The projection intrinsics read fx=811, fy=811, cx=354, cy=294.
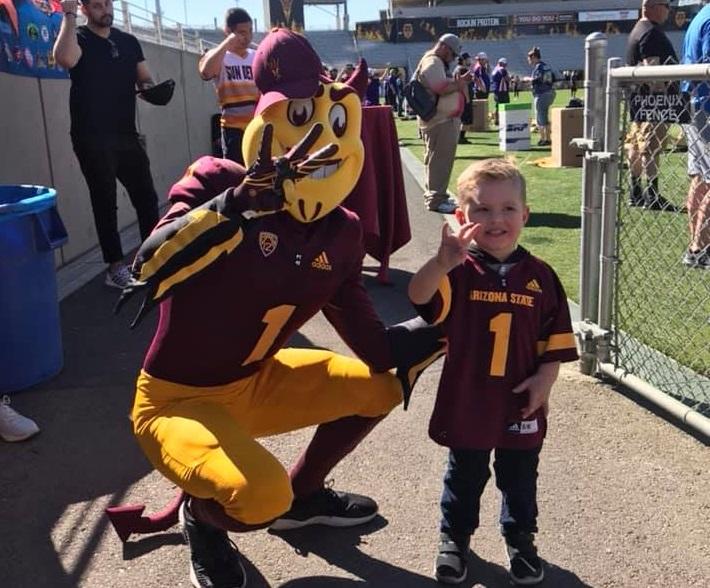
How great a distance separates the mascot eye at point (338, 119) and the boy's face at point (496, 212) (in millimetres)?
452

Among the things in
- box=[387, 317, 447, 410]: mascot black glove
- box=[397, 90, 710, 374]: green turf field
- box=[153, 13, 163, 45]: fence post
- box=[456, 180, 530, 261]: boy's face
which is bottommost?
box=[397, 90, 710, 374]: green turf field

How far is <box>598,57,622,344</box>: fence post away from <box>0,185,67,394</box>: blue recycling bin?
2.64m

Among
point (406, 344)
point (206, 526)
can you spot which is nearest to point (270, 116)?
point (406, 344)

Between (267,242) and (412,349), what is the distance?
61 cm

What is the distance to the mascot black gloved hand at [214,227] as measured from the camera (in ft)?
6.97

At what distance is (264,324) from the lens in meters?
2.53

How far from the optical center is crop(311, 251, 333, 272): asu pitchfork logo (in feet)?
8.29

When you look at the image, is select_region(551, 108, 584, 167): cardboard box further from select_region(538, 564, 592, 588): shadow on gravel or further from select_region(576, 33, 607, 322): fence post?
select_region(538, 564, 592, 588): shadow on gravel

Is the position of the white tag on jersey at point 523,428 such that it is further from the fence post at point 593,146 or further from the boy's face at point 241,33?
the boy's face at point 241,33

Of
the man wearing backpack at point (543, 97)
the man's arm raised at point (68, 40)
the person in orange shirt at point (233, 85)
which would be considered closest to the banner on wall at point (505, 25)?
the man wearing backpack at point (543, 97)

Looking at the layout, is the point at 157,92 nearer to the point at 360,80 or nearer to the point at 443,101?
the point at 360,80

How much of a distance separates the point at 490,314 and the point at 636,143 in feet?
17.7

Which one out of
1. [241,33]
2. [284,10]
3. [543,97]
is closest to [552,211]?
[241,33]

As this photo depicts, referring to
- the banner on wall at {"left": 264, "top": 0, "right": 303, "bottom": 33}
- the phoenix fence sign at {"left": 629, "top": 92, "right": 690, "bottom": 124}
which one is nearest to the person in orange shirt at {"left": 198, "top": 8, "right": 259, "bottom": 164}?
the phoenix fence sign at {"left": 629, "top": 92, "right": 690, "bottom": 124}
